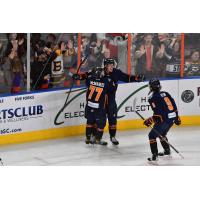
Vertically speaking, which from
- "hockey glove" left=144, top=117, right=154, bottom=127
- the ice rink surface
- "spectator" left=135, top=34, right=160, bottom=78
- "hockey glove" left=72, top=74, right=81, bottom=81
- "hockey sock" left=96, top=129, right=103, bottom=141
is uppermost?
"spectator" left=135, top=34, right=160, bottom=78

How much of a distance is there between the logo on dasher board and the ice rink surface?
2.56ft

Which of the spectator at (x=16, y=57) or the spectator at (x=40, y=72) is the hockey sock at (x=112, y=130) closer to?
the spectator at (x=40, y=72)

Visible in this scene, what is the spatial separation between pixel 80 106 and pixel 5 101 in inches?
50.3

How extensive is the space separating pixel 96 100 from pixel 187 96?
2.02 metres

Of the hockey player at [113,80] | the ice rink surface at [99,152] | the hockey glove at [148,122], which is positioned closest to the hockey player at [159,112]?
the hockey glove at [148,122]

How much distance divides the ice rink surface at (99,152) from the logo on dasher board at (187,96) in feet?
2.56

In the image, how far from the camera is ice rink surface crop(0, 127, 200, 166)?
1052 centimetres

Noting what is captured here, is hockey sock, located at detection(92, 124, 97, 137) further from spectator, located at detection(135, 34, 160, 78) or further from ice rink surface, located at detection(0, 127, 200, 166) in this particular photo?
spectator, located at detection(135, 34, 160, 78)

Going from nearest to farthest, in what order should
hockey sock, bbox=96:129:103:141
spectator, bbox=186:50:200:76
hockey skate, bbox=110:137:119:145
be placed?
hockey sock, bbox=96:129:103:141, hockey skate, bbox=110:137:119:145, spectator, bbox=186:50:200:76

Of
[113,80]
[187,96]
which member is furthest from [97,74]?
[187,96]

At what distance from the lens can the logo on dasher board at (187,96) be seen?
41.1 feet

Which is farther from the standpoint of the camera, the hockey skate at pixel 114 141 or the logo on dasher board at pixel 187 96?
the logo on dasher board at pixel 187 96

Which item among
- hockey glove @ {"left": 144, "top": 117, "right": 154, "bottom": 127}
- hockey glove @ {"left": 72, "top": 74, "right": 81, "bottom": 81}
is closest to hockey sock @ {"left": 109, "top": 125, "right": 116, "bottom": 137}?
hockey glove @ {"left": 72, "top": 74, "right": 81, "bottom": 81}

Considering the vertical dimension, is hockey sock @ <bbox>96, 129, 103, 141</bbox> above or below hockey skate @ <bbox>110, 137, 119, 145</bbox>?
above
